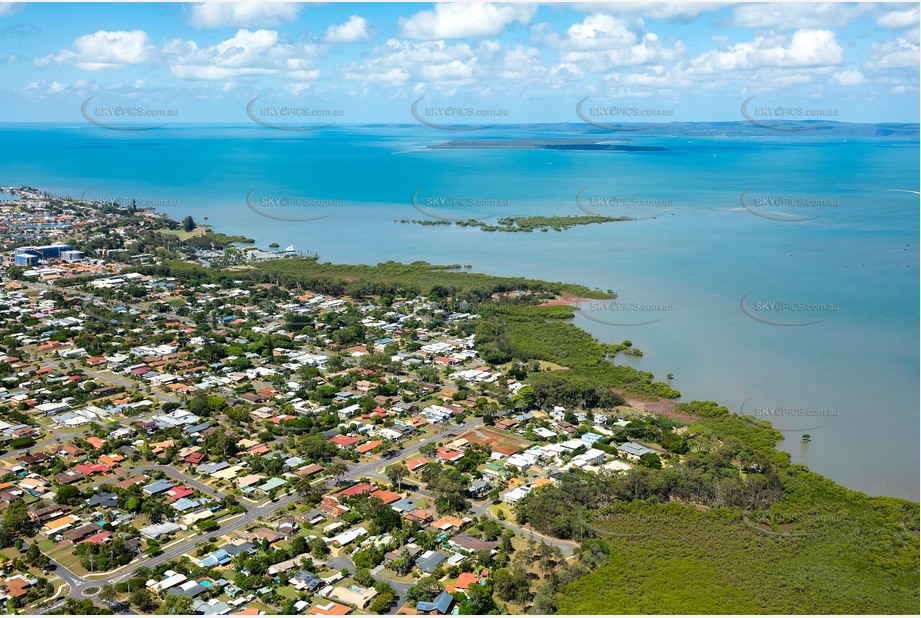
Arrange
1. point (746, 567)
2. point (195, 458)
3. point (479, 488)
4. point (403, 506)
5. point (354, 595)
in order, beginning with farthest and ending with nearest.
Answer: point (195, 458)
point (479, 488)
point (403, 506)
point (746, 567)
point (354, 595)

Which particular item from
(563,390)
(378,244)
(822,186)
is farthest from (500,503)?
(822,186)

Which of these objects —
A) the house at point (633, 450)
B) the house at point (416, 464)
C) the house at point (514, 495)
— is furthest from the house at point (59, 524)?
the house at point (633, 450)

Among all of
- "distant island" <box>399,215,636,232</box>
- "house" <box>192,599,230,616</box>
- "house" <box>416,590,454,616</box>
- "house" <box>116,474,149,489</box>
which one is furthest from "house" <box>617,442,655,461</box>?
"distant island" <box>399,215,636,232</box>

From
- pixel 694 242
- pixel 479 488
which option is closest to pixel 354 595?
pixel 479 488

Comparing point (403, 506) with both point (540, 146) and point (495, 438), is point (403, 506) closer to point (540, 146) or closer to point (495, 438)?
point (495, 438)

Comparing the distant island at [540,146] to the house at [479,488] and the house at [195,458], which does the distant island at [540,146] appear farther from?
the house at [195,458]

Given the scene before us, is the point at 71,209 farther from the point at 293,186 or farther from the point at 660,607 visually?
the point at 660,607

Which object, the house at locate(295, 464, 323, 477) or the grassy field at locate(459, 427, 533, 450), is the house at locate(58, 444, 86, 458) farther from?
the grassy field at locate(459, 427, 533, 450)
